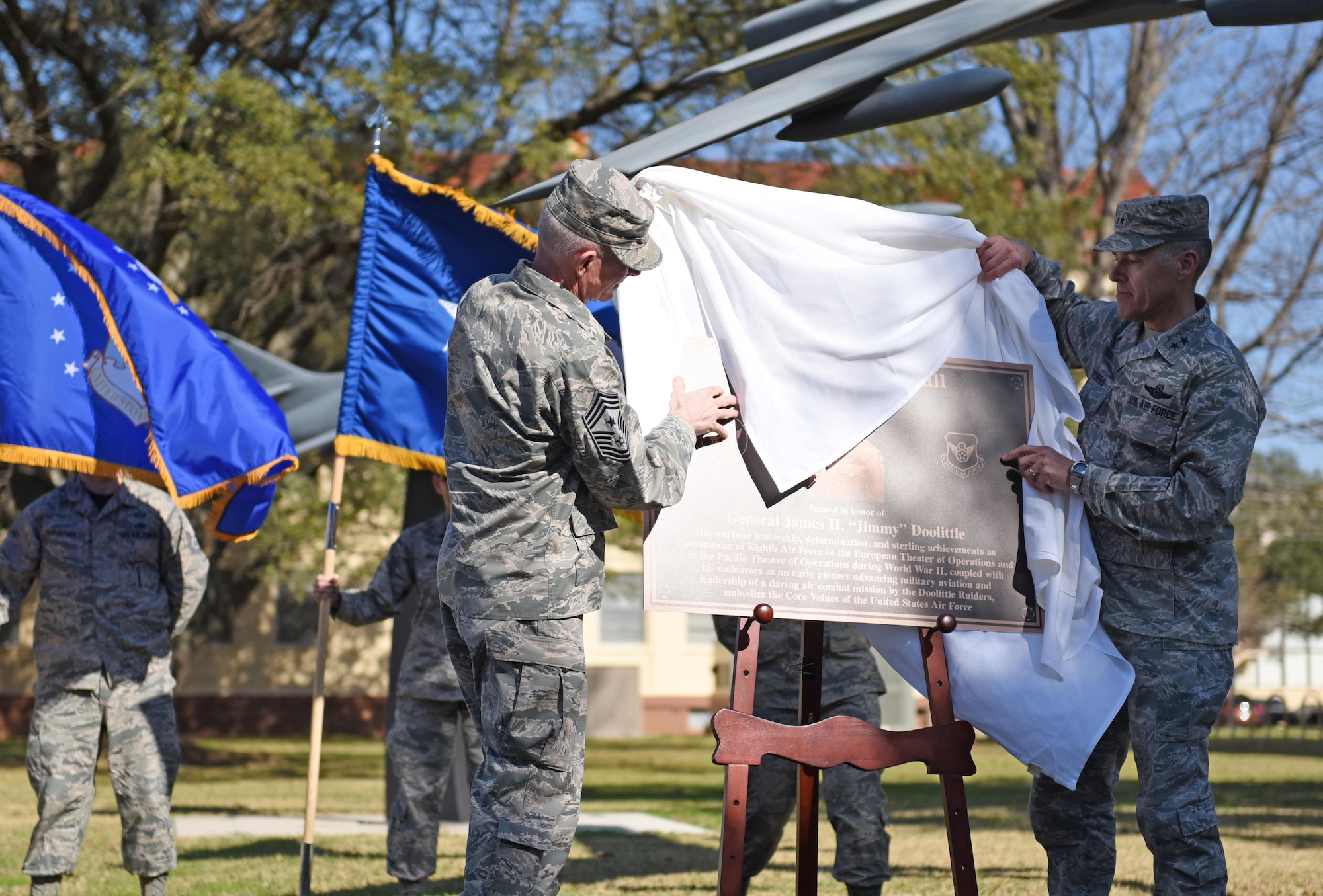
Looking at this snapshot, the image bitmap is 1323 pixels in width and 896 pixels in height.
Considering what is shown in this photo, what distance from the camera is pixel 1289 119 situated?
19281mm

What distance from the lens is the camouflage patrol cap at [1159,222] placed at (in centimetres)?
387

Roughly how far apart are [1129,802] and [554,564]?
395 inches

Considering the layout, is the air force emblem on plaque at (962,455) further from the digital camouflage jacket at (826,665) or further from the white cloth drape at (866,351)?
the digital camouflage jacket at (826,665)

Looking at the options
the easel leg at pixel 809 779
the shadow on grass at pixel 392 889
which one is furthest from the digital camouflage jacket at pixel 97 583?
the easel leg at pixel 809 779

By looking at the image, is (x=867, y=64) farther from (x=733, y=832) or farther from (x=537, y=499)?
(x=733, y=832)

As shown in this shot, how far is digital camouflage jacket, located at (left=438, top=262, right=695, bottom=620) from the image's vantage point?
3.28 m

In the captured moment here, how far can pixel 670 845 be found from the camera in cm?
833

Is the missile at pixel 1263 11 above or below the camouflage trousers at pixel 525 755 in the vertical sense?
above

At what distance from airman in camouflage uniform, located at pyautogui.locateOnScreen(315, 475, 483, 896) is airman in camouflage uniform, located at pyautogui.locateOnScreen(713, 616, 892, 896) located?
1.50 m

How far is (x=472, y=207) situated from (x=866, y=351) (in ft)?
8.46

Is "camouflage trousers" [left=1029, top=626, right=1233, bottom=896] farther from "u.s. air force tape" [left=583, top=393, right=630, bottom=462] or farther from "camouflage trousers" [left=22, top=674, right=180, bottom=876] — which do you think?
"camouflage trousers" [left=22, top=674, right=180, bottom=876]

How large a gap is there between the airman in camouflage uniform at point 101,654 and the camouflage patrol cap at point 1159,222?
4494 millimetres

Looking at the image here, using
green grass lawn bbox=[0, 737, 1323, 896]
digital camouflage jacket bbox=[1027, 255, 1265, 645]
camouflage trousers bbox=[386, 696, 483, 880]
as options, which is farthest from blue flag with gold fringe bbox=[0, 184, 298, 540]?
digital camouflage jacket bbox=[1027, 255, 1265, 645]

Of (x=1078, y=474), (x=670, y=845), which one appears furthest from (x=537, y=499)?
(x=670, y=845)
